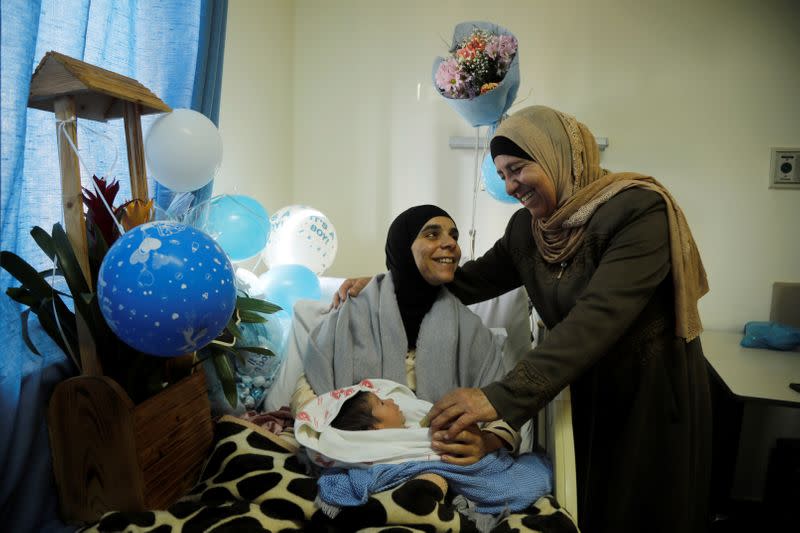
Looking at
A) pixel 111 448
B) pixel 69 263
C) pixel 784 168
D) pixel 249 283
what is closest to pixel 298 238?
pixel 249 283

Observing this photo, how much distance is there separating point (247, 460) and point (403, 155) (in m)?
2.10

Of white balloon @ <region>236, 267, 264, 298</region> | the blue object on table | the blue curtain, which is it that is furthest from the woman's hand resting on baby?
the blue object on table

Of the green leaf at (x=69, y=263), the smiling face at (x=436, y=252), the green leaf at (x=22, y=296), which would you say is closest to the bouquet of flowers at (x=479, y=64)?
the smiling face at (x=436, y=252)

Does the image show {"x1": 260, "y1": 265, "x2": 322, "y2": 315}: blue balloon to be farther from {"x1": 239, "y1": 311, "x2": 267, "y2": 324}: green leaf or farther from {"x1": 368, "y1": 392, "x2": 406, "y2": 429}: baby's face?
{"x1": 368, "y1": 392, "x2": 406, "y2": 429}: baby's face

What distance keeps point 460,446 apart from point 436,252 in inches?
24.1

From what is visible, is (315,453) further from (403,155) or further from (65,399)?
(403,155)

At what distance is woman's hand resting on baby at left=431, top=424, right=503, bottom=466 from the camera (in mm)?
1180

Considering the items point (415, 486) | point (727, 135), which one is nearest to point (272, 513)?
point (415, 486)

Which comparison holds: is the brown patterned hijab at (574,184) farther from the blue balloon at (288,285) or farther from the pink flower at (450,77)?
the blue balloon at (288,285)

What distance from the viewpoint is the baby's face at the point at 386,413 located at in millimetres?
1287

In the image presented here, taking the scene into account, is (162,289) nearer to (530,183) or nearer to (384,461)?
(384,461)

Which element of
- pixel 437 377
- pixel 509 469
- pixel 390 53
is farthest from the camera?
pixel 390 53

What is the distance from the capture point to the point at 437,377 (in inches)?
60.3

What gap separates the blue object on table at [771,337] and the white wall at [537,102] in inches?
11.8
